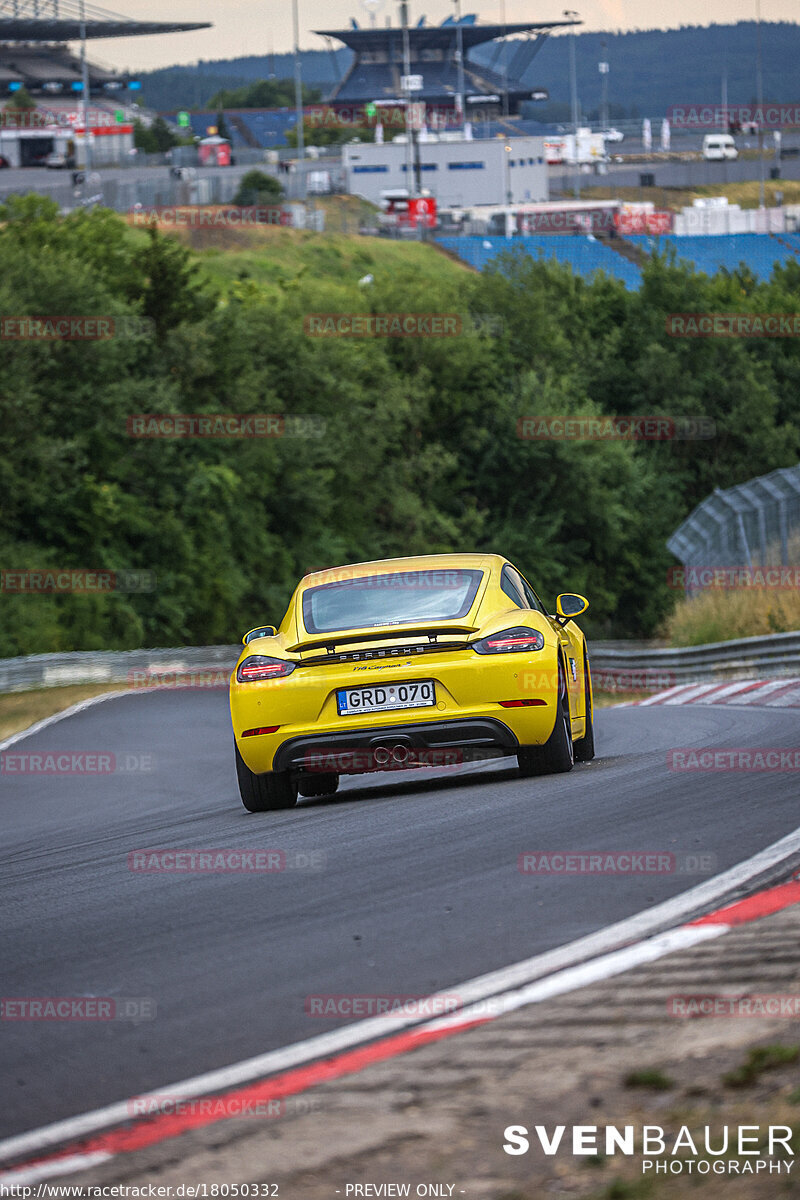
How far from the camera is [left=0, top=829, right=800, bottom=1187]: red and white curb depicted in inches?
144

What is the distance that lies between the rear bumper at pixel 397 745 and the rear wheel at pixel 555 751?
12.7 inches

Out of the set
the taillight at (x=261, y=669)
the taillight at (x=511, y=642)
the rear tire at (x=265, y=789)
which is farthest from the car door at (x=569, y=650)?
the rear tire at (x=265, y=789)

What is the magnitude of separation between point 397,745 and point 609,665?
24919 millimetres

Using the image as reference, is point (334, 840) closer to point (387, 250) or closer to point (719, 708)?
point (719, 708)

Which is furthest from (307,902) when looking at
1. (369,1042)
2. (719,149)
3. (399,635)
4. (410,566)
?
(719,149)

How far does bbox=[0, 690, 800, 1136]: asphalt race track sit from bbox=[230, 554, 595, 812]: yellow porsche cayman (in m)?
0.27

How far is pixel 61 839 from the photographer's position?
9.48 metres

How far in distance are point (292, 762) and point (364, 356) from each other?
51.4 meters

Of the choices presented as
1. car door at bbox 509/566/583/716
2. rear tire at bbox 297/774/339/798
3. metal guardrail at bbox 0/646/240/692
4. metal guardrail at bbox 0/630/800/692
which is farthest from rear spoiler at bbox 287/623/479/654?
metal guardrail at bbox 0/646/240/692

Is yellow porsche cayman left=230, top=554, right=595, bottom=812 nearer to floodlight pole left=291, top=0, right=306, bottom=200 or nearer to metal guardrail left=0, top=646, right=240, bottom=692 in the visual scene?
metal guardrail left=0, top=646, right=240, bottom=692

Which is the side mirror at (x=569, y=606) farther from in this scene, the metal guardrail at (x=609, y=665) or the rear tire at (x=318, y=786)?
the metal guardrail at (x=609, y=665)

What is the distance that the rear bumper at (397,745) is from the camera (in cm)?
852

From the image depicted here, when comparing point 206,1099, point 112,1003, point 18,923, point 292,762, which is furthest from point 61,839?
point 206,1099

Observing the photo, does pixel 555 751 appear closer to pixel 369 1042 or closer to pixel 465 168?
pixel 369 1042
